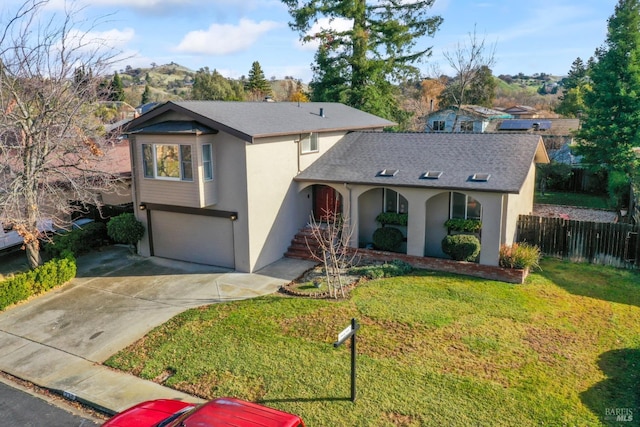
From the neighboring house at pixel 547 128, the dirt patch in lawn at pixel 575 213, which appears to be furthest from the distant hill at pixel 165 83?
the dirt patch in lawn at pixel 575 213

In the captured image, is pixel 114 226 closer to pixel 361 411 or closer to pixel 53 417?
pixel 53 417

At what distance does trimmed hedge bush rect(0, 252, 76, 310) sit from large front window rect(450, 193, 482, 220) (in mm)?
13054

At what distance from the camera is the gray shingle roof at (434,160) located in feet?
49.8

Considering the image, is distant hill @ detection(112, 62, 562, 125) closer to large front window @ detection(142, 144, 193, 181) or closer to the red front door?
the red front door

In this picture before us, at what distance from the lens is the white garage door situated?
16234 mm

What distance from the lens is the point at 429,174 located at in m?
15.8

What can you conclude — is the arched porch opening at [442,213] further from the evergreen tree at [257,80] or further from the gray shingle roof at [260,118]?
the evergreen tree at [257,80]

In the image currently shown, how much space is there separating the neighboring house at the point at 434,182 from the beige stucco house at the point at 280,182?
4cm

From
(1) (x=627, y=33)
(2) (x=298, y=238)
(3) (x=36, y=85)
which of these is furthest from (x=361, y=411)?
(1) (x=627, y=33)

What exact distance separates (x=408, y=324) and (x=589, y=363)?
3.86 meters

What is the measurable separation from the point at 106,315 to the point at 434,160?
11.8m

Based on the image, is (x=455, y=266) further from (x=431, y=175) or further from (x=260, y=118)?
(x=260, y=118)

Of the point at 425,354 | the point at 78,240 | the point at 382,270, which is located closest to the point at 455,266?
the point at 382,270

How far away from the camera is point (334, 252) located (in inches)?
522
